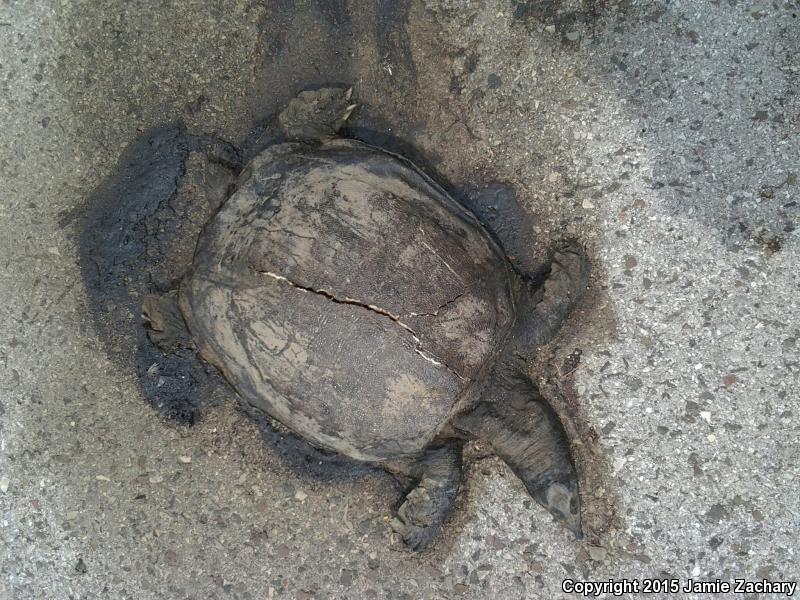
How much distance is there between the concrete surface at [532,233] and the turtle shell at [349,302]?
71 centimetres

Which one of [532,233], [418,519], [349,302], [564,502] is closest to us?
[349,302]

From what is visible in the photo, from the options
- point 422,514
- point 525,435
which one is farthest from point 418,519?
point 525,435

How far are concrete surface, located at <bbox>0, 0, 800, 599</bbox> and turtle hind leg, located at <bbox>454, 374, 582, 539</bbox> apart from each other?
0.29m

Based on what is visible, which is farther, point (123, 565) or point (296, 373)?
point (123, 565)

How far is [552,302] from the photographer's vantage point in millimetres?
3271

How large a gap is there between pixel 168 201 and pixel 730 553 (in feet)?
13.3

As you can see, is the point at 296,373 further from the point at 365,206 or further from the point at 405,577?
the point at 405,577

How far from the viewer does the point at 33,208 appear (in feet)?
11.4

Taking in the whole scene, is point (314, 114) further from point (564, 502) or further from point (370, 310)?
point (564, 502)

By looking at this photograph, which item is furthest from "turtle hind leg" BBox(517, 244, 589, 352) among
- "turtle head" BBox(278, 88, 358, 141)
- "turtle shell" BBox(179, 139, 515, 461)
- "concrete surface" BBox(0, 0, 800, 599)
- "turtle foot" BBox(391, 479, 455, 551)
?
"turtle head" BBox(278, 88, 358, 141)

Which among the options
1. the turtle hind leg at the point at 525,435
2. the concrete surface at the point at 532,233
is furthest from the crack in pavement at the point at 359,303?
the concrete surface at the point at 532,233

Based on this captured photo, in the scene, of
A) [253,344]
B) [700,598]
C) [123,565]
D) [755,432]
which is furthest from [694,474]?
[123,565]

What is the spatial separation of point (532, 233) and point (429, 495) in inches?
67.0

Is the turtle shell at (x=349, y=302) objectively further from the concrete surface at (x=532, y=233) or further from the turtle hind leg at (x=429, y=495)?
the concrete surface at (x=532, y=233)
